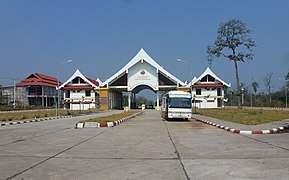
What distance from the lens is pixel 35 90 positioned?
85250 millimetres

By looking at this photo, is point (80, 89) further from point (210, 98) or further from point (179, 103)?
point (179, 103)

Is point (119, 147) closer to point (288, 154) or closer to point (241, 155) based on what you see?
point (241, 155)

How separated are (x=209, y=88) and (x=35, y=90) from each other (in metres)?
42.8

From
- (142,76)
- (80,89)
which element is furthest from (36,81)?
(142,76)

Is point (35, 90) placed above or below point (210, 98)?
above

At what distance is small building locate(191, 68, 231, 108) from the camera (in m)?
70.1

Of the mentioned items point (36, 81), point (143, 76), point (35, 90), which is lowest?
point (35, 90)

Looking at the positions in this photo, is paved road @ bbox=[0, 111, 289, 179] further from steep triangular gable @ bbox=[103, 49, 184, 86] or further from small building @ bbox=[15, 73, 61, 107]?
small building @ bbox=[15, 73, 61, 107]

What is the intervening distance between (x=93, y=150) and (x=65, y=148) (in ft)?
3.67

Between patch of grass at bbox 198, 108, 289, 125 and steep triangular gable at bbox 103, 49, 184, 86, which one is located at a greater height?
steep triangular gable at bbox 103, 49, 184, 86

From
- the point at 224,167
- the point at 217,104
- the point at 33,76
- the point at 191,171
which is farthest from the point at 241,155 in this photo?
the point at 33,76

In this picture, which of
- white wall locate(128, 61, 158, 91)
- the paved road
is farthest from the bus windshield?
white wall locate(128, 61, 158, 91)

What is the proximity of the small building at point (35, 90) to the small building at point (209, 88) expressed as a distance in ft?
113

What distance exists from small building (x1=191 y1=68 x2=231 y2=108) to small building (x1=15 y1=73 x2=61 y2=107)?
113 feet
